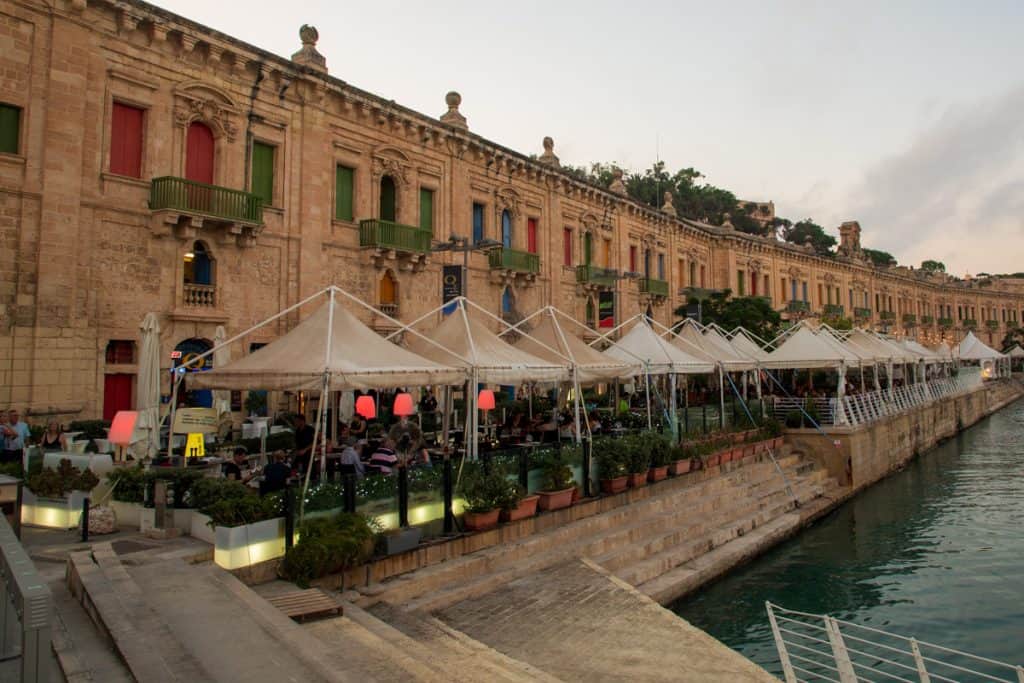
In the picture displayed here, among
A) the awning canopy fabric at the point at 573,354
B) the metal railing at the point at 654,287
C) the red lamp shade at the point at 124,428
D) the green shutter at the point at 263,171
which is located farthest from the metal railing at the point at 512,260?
the red lamp shade at the point at 124,428

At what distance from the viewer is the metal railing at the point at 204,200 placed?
1611 cm

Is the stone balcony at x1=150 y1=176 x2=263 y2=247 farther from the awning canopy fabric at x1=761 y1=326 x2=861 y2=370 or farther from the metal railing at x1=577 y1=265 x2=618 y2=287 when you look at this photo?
the metal railing at x1=577 y1=265 x2=618 y2=287

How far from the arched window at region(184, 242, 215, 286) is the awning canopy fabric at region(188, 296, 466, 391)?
26.9 feet

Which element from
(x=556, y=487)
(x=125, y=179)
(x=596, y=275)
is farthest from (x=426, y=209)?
(x=556, y=487)

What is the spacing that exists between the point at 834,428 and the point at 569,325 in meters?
11.5

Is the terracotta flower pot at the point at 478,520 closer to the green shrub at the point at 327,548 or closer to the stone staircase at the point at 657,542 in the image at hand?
the stone staircase at the point at 657,542

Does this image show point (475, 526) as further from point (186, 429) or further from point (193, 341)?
point (193, 341)

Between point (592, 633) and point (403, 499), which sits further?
point (403, 499)

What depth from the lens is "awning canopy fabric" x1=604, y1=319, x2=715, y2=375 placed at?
55.6ft

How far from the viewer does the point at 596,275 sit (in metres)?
31.7

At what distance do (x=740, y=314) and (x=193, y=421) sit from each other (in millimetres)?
28150

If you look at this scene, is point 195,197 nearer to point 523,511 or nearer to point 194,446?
point 194,446

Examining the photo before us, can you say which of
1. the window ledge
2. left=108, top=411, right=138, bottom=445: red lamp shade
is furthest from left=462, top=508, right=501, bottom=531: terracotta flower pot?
the window ledge

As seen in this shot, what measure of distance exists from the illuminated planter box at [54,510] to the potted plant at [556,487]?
21.2 ft
